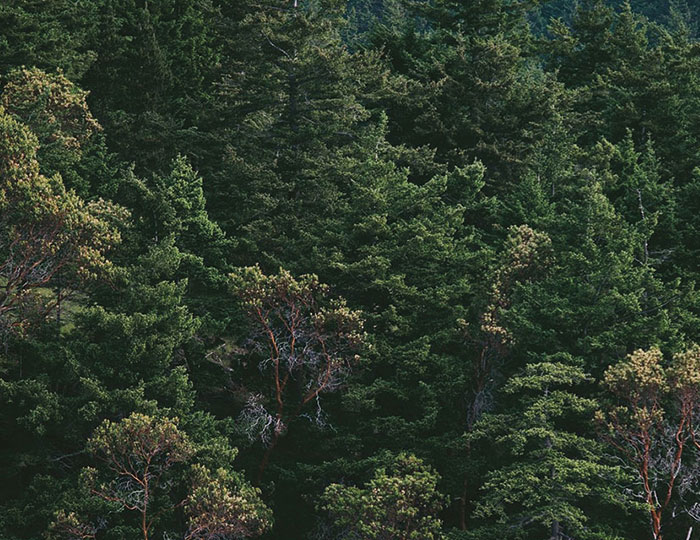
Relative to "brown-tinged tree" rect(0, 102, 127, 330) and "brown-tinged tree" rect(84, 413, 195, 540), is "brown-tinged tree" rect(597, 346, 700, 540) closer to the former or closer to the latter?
"brown-tinged tree" rect(84, 413, 195, 540)

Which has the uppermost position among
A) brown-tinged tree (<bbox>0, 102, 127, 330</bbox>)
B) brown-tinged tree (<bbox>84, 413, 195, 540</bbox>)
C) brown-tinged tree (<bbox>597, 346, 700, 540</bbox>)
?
brown-tinged tree (<bbox>0, 102, 127, 330</bbox>)

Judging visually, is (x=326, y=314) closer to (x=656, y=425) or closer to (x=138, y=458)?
(x=138, y=458)

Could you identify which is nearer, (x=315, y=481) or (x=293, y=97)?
(x=315, y=481)

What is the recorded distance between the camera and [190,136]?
4534 cm

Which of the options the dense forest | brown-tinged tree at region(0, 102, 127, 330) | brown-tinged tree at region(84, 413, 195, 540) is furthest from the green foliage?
brown-tinged tree at region(0, 102, 127, 330)

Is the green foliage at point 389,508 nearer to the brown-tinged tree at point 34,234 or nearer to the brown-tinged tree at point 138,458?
the brown-tinged tree at point 138,458

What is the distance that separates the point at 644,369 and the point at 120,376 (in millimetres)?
16496

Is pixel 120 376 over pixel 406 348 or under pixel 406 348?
under

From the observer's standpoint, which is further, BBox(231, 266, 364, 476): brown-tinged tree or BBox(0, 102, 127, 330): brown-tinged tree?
BBox(231, 266, 364, 476): brown-tinged tree

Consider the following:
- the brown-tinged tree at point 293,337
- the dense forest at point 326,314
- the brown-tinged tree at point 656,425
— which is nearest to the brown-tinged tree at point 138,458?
the dense forest at point 326,314

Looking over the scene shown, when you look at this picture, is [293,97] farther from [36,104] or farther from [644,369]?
[644,369]

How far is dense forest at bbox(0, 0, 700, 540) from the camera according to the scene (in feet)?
94.9

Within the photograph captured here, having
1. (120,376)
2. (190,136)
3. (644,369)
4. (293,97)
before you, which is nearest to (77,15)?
(190,136)

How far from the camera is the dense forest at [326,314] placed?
28938mm
